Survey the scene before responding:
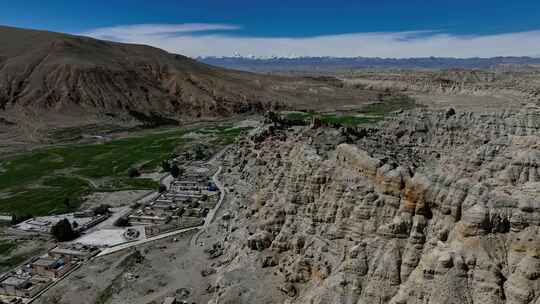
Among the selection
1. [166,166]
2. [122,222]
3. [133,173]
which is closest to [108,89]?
[133,173]

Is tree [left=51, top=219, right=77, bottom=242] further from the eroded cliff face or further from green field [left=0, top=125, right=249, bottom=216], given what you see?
the eroded cliff face

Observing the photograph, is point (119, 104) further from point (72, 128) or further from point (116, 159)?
point (116, 159)

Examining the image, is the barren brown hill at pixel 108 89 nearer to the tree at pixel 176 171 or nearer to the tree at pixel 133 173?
the tree at pixel 133 173

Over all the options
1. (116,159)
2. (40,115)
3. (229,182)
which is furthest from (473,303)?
(40,115)

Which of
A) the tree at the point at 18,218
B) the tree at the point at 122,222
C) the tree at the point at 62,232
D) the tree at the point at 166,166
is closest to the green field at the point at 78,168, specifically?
the tree at the point at 18,218

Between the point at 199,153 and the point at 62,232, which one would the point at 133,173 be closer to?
the point at 199,153
